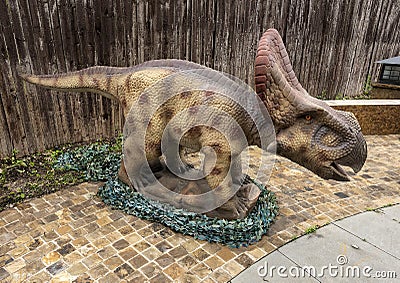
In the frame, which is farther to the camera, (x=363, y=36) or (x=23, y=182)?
(x=363, y=36)

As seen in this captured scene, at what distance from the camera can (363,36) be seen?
8438mm

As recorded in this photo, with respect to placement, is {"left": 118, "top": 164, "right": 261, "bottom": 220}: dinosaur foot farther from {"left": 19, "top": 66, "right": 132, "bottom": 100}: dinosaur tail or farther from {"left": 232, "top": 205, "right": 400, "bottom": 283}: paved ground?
{"left": 19, "top": 66, "right": 132, "bottom": 100}: dinosaur tail

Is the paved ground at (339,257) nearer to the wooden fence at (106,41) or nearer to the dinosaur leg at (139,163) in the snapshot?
the dinosaur leg at (139,163)

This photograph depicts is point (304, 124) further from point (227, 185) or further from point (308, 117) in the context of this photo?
point (227, 185)

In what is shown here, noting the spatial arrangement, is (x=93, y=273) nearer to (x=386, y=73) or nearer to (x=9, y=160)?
(x=9, y=160)

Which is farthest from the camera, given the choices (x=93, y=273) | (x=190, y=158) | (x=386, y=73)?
(x=386, y=73)

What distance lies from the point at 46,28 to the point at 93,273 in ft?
11.4

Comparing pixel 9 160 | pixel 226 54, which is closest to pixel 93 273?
pixel 9 160

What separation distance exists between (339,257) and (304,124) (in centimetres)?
143

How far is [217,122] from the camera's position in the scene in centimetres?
319

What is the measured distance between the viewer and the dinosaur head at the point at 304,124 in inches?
111

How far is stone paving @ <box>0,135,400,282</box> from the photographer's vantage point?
2973 millimetres

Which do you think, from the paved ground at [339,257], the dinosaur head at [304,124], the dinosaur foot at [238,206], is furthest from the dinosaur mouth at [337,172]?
the dinosaur foot at [238,206]

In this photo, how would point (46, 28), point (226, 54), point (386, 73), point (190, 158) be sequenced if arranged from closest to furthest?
point (46, 28) → point (190, 158) → point (226, 54) → point (386, 73)
